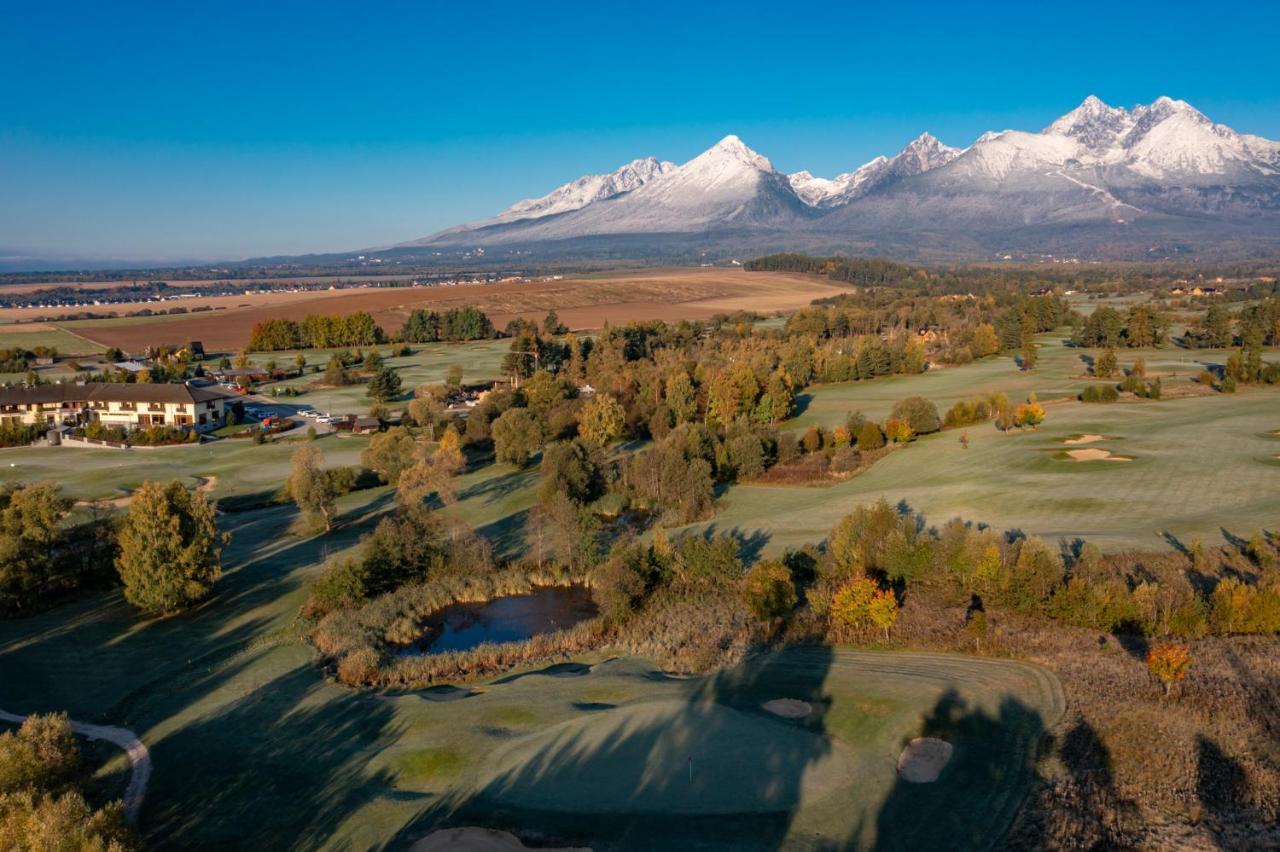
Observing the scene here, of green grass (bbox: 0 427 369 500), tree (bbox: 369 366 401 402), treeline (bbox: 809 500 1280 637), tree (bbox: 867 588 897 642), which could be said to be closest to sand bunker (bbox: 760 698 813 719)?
tree (bbox: 867 588 897 642)

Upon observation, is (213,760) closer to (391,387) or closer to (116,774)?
(116,774)

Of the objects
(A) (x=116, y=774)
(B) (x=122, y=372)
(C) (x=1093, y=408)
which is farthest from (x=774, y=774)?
(B) (x=122, y=372)

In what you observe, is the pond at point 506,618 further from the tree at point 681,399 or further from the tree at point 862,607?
the tree at point 681,399

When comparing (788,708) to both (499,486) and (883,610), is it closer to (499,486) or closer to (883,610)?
(883,610)

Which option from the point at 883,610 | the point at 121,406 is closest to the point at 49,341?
the point at 121,406

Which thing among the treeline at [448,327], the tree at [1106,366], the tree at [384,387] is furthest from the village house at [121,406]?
the tree at [1106,366]

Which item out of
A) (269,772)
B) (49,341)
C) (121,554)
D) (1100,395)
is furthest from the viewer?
(49,341)
